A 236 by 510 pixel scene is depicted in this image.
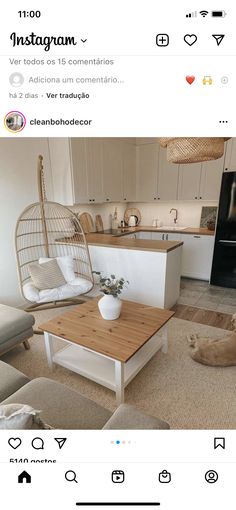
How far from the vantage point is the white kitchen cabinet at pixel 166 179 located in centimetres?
383

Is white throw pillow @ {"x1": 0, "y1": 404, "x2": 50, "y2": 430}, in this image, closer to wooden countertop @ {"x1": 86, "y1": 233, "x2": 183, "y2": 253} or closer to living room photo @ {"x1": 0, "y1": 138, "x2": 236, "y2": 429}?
living room photo @ {"x1": 0, "y1": 138, "x2": 236, "y2": 429}

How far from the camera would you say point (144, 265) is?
257 centimetres

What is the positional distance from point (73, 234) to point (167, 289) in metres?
1.35

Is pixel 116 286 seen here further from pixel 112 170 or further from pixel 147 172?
pixel 147 172

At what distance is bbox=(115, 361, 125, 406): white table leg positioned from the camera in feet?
4.47

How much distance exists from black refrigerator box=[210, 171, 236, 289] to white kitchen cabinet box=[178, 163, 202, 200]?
61 centimetres
